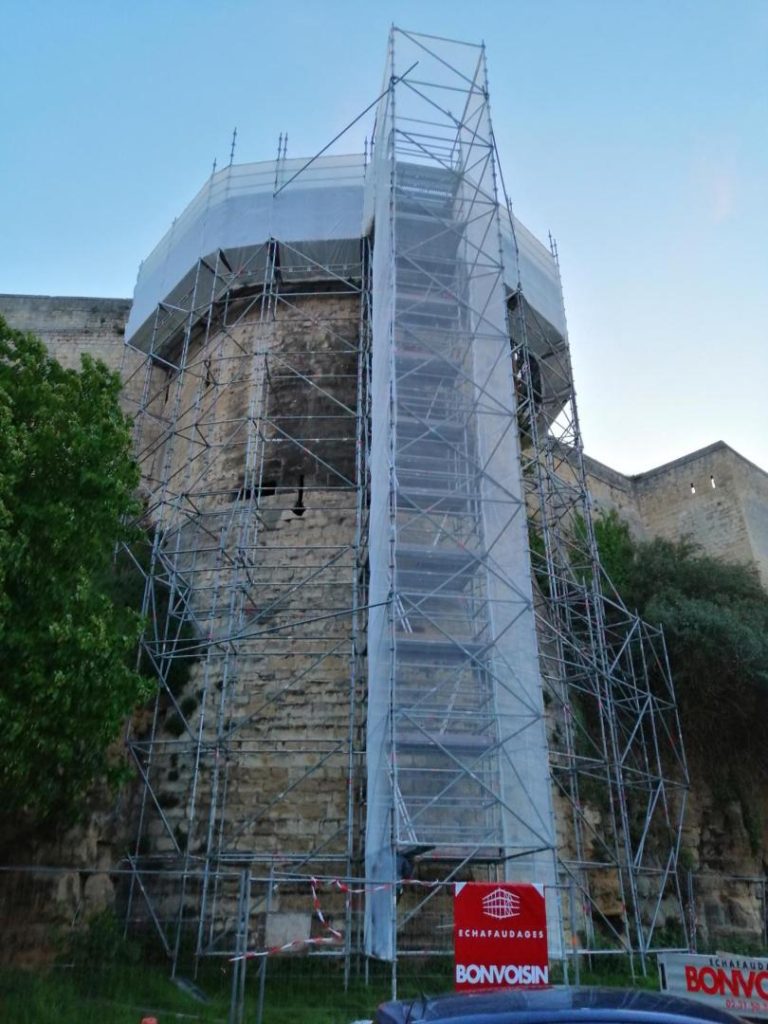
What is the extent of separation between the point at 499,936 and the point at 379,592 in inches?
166

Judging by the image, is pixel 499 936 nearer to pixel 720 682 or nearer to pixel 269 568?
pixel 269 568

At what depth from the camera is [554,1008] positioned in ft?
8.24

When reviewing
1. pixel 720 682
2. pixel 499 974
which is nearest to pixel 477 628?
pixel 499 974

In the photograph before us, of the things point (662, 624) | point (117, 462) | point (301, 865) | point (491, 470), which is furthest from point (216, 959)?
point (662, 624)

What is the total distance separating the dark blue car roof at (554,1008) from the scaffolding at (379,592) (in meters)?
3.18

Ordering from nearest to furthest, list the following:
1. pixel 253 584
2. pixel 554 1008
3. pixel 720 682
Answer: pixel 554 1008, pixel 253 584, pixel 720 682

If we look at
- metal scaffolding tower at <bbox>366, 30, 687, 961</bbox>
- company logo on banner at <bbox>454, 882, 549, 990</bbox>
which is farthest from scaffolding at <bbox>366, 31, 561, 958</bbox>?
company logo on banner at <bbox>454, 882, 549, 990</bbox>

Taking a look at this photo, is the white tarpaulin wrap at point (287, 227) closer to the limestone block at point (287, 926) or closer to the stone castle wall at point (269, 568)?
the stone castle wall at point (269, 568)

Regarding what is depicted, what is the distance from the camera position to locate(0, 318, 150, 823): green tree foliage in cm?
655

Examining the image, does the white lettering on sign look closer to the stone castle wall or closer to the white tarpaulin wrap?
the stone castle wall

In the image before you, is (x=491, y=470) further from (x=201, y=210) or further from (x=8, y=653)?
(x=201, y=210)

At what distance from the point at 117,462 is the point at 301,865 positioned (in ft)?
14.8

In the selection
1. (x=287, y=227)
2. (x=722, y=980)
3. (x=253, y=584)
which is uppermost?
(x=287, y=227)

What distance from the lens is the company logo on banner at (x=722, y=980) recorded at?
4.68 metres
